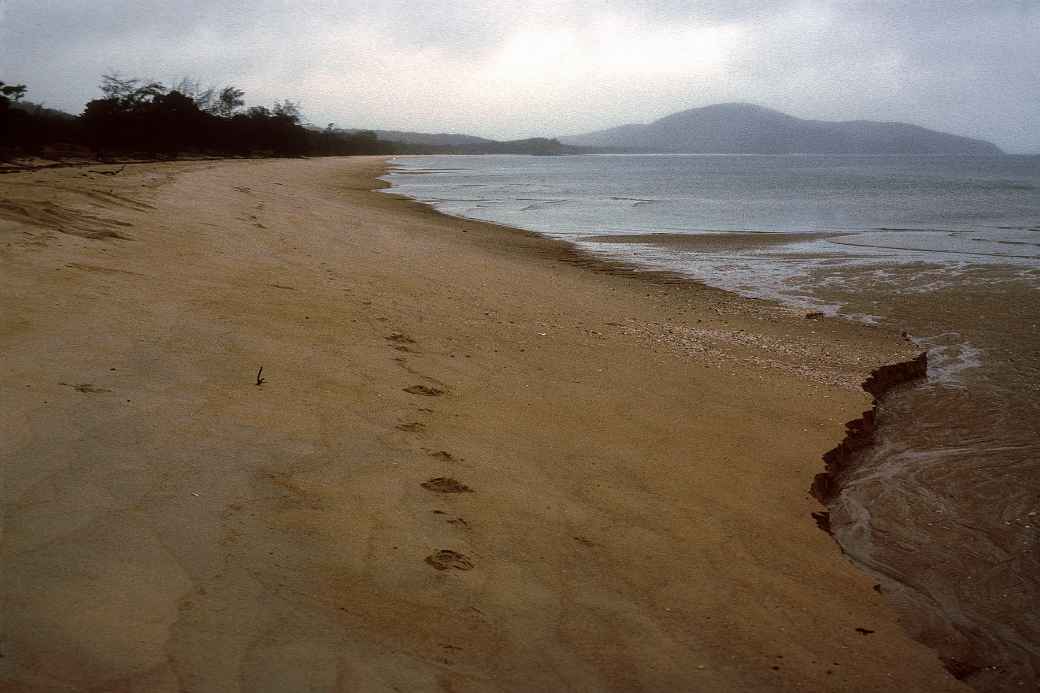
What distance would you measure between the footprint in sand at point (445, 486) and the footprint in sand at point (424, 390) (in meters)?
1.42

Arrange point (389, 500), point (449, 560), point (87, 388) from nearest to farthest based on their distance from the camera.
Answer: point (449, 560), point (389, 500), point (87, 388)

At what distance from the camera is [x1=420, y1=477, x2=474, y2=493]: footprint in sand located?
155 inches

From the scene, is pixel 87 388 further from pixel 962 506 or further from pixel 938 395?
pixel 938 395

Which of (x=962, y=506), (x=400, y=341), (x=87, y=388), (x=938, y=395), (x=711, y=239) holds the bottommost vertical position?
(x=962, y=506)

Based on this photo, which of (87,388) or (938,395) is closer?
(87,388)

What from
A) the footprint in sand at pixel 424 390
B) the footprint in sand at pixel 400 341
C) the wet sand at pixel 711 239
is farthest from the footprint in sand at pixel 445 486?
the wet sand at pixel 711 239

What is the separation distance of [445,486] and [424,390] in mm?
1576

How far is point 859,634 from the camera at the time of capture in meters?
3.36

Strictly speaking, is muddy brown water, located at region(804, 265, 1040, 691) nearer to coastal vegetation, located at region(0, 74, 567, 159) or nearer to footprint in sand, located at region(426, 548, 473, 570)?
footprint in sand, located at region(426, 548, 473, 570)

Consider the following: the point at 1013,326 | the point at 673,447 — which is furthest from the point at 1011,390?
the point at 673,447

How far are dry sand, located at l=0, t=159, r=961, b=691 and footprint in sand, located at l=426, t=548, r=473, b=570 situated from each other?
0.06 feet

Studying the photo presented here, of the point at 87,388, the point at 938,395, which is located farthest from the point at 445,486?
the point at 938,395

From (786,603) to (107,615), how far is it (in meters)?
2.68

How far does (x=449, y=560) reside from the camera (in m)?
3.29
